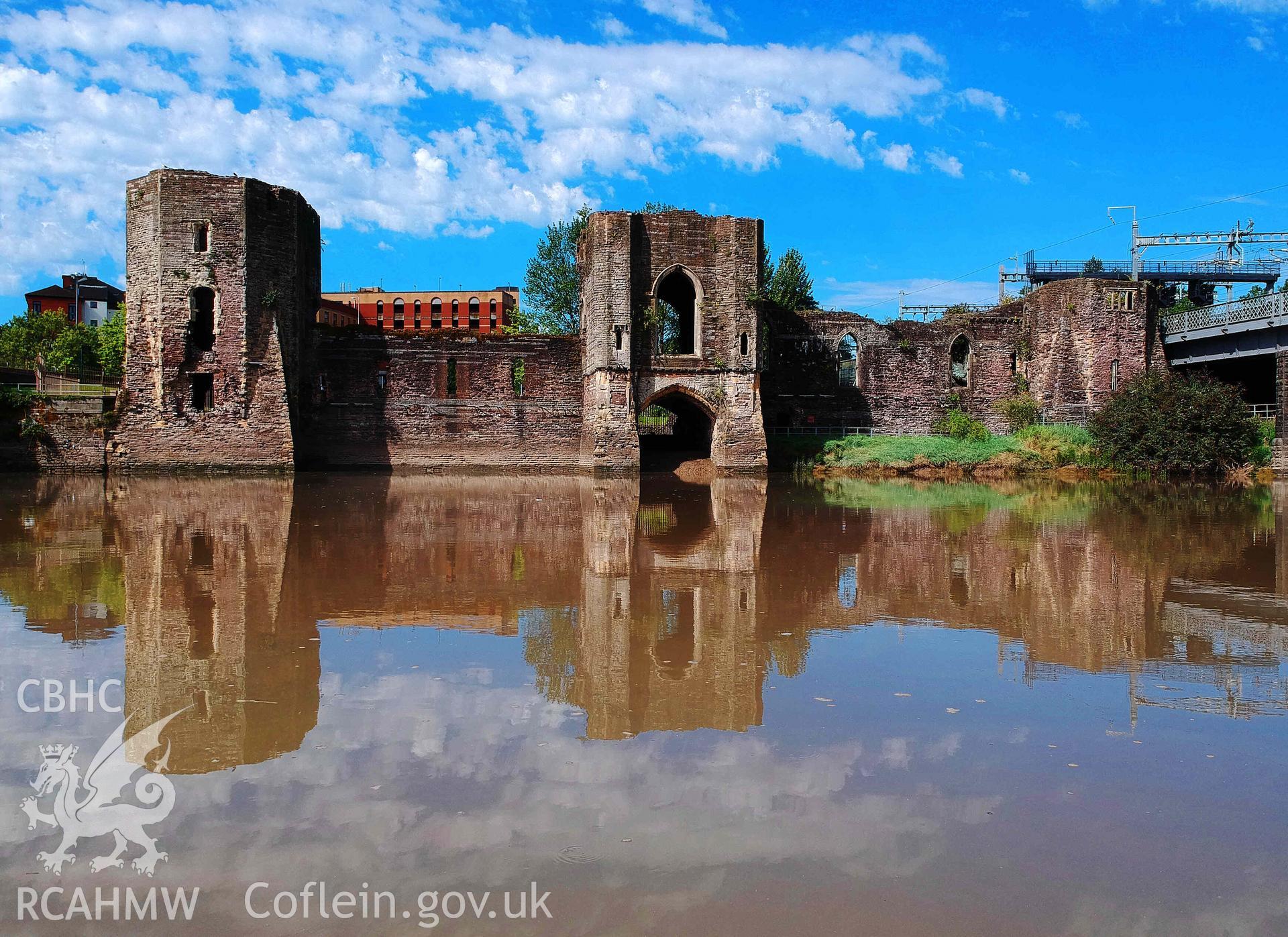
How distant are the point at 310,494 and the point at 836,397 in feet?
71.8

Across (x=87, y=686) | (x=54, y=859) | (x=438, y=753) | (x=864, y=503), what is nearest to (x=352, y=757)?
(x=438, y=753)

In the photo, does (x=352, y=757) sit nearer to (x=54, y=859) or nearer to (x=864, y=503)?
(x=54, y=859)

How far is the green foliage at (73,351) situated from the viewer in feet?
190

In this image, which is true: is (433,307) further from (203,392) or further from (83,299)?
(203,392)

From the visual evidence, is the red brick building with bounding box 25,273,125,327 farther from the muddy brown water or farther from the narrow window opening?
the muddy brown water

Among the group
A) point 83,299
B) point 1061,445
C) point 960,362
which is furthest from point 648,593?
point 83,299

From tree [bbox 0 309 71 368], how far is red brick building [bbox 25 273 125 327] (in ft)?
64.7

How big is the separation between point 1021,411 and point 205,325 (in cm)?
2818

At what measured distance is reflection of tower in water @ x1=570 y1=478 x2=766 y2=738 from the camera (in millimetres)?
6191

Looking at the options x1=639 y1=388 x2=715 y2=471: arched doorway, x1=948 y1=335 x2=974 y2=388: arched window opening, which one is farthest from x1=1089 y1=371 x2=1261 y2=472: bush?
x1=639 y1=388 x2=715 y2=471: arched doorway

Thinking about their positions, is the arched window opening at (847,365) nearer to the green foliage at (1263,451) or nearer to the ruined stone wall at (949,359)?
the ruined stone wall at (949,359)

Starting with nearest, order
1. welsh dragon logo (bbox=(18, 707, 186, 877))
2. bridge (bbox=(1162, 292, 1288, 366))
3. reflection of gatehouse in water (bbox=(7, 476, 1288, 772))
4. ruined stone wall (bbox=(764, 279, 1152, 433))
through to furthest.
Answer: welsh dragon logo (bbox=(18, 707, 186, 877)), reflection of gatehouse in water (bbox=(7, 476, 1288, 772)), bridge (bbox=(1162, 292, 1288, 366)), ruined stone wall (bbox=(764, 279, 1152, 433))

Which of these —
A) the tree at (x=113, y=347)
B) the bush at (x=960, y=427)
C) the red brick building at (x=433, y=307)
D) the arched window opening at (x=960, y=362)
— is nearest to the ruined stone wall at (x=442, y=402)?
the bush at (x=960, y=427)

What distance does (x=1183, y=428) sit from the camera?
95.0 feet
